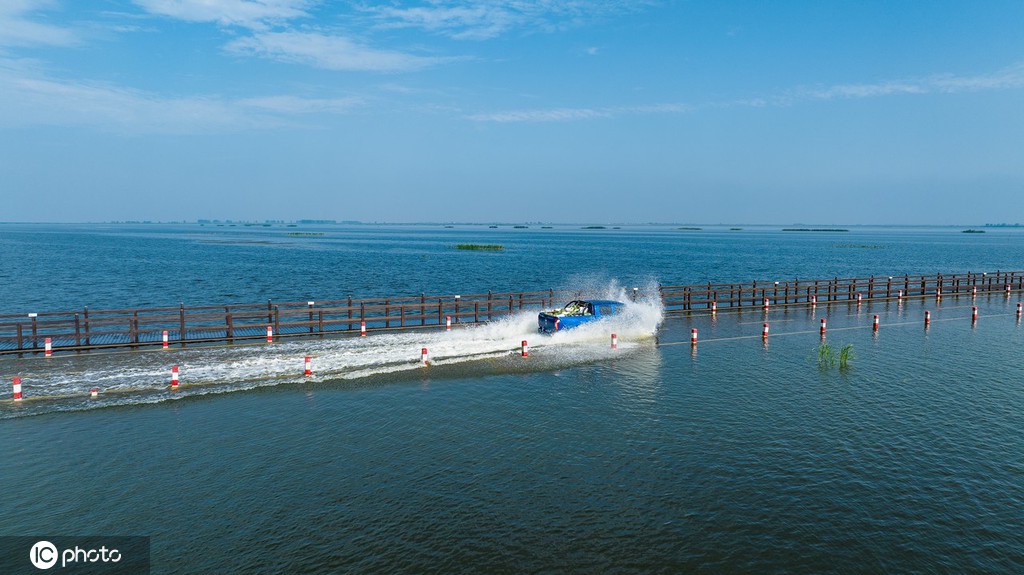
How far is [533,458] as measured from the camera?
1398 centimetres

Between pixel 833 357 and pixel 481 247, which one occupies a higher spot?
pixel 481 247

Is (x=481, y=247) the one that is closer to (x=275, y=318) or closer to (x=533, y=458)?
(x=275, y=318)

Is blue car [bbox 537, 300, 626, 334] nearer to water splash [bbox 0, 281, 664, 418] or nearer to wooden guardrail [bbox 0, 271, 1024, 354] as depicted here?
water splash [bbox 0, 281, 664, 418]

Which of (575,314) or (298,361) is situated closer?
(298,361)

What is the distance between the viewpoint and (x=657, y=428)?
15859mm

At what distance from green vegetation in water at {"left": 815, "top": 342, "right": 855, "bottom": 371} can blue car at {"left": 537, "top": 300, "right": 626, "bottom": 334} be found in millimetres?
9035

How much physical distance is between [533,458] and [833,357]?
1629 cm

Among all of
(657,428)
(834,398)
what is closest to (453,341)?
(657,428)

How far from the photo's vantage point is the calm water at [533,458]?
405 inches

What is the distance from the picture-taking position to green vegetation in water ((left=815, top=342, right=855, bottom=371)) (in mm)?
23094

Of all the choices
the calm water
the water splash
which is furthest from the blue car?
the calm water

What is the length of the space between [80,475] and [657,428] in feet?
43.5

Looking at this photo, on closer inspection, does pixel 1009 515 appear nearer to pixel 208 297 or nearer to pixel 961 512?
pixel 961 512

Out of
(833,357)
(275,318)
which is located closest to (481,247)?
(275,318)
